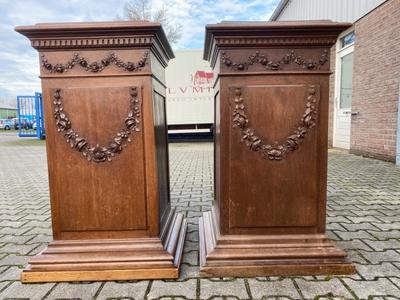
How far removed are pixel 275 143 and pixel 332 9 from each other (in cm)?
874

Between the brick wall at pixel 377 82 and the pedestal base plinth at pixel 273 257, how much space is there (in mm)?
5139

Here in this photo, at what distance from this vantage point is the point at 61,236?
1.87m

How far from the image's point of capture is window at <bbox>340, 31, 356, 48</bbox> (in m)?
7.82

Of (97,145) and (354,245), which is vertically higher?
(97,145)

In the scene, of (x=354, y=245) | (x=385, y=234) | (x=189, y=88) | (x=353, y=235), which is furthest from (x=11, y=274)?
(x=189, y=88)

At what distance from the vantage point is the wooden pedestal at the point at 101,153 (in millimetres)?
1715

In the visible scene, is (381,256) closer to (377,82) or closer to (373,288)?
(373,288)

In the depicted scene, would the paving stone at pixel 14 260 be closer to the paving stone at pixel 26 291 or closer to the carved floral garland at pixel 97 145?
the paving stone at pixel 26 291

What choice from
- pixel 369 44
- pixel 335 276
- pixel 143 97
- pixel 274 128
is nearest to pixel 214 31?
pixel 143 97

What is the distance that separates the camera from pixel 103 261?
1796 millimetres

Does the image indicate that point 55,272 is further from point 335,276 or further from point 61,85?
point 335,276

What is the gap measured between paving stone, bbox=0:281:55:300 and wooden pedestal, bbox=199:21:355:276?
92cm

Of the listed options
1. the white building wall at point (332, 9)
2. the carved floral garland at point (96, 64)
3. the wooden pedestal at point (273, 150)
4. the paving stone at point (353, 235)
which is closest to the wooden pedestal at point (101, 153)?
the carved floral garland at point (96, 64)

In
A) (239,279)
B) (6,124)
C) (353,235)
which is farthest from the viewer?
(6,124)
